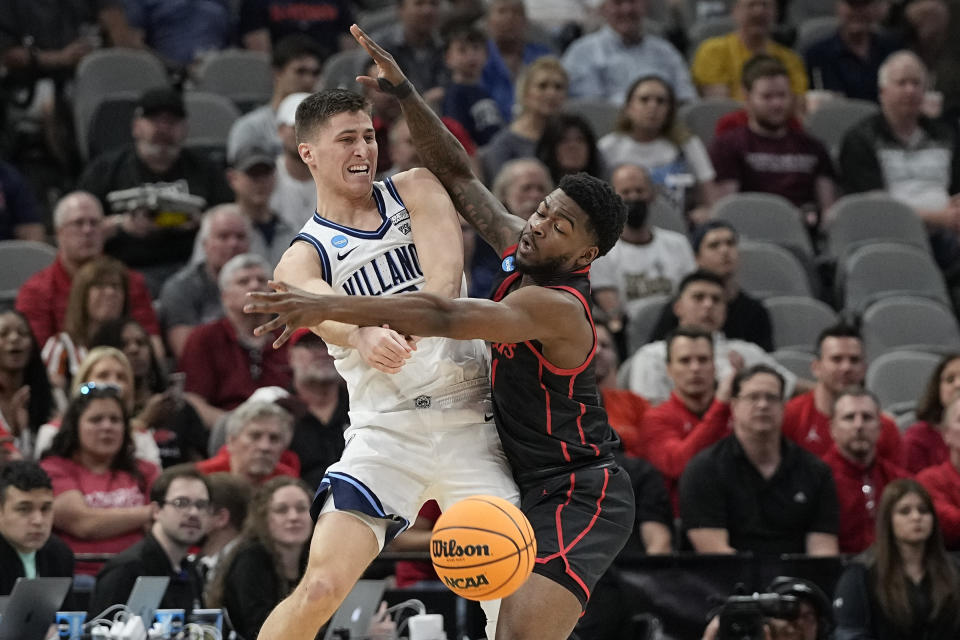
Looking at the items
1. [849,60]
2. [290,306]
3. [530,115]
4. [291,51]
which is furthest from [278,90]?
[290,306]

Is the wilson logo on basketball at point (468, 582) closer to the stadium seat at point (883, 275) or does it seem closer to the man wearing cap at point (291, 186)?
the man wearing cap at point (291, 186)

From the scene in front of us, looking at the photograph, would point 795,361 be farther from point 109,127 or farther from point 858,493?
point 109,127

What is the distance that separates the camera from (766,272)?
11.2 m

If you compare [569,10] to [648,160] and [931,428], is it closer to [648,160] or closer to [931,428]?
[648,160]

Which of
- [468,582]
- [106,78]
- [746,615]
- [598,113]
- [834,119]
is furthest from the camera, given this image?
[834,119]

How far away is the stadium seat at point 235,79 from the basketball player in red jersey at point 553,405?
6.87 metres

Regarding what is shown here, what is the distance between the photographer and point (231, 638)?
721 cm

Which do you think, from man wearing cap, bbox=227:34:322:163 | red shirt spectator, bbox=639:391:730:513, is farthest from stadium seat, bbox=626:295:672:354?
A: man wearing cap, bbox=227:34:322:163

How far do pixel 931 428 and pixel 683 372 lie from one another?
1.50 metres

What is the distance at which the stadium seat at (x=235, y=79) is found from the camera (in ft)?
41.8

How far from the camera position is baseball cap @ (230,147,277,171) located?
10.5 metres

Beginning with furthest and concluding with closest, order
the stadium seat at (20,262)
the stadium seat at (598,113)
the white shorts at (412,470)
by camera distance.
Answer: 1. the stadium seat at (598,113)
2. the stadium seat at (20,262)
3. the white shorts at (412,470)

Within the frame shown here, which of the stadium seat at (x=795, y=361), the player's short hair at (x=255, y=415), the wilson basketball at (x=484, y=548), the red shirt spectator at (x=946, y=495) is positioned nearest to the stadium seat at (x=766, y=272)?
the stadium seat at (x=795, y=361)

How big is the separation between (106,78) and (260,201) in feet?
6.72
